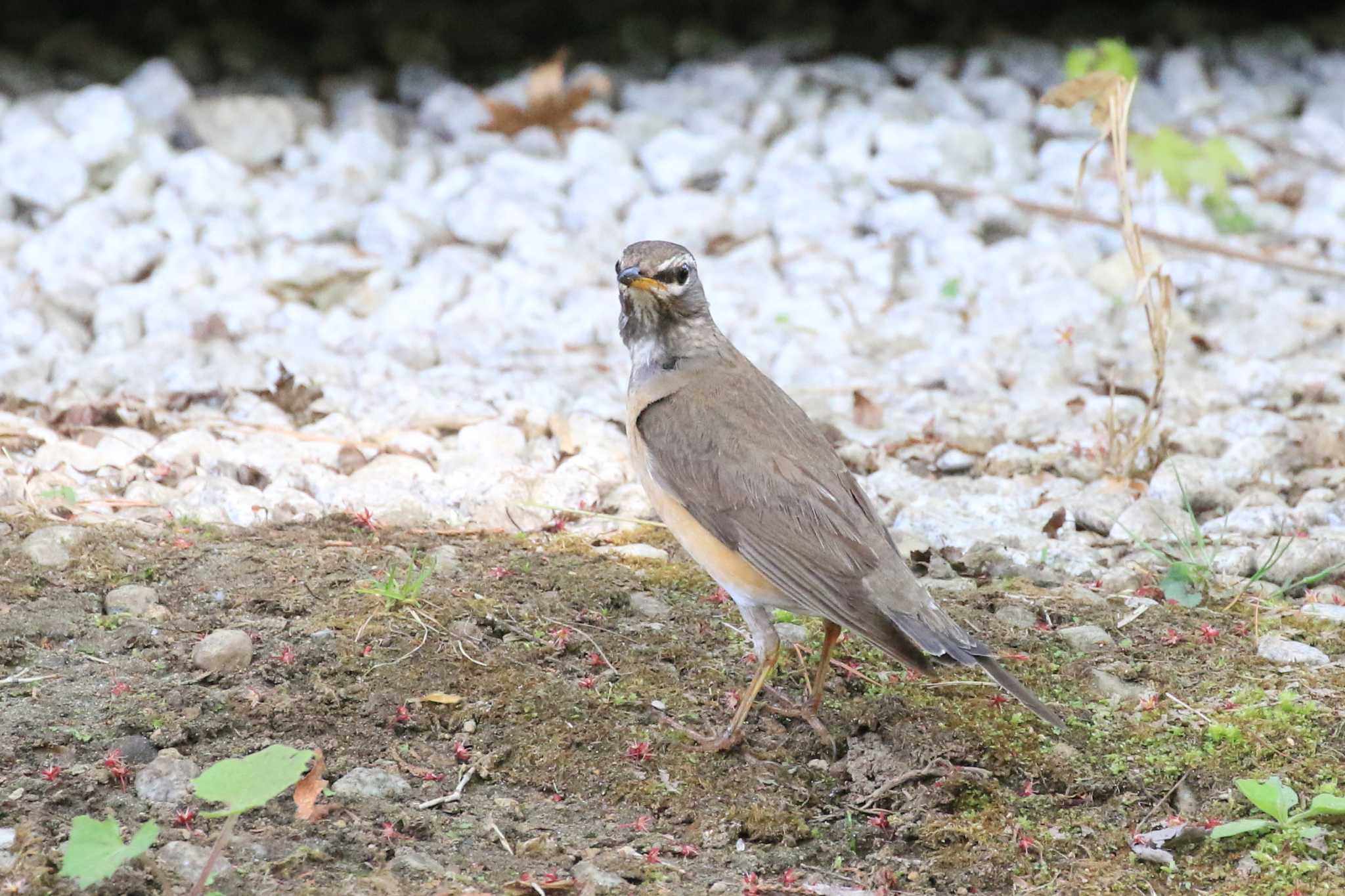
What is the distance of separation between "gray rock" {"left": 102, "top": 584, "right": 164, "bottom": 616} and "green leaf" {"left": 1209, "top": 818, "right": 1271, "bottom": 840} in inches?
118

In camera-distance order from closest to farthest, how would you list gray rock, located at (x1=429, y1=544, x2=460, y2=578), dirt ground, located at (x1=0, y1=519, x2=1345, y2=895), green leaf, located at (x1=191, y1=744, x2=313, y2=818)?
green leaf, located at (x1=191, y1=744, x2=313, y2=818)
dirt ground, located at (x1=0, y1=519, x2=1345, y2=895)
gray rock, located at (x1=429, y1=544, x2=460, y2=578)

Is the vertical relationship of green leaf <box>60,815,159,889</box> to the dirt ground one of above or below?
above

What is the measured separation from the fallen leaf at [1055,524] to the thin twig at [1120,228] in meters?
2.96

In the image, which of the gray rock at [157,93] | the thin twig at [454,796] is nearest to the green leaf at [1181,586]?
the thin twig at [454,796]

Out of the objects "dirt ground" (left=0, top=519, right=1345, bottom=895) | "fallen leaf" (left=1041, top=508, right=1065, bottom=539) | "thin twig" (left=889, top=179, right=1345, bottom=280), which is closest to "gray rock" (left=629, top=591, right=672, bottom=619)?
"dirt ground" (left=0, top=519, right=1345, bottom=895)

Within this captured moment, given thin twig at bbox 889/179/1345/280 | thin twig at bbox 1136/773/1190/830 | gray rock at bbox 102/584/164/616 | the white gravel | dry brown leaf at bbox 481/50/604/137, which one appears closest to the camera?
thin twig at bbox 1136/773/1190/830

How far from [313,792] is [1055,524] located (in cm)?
300

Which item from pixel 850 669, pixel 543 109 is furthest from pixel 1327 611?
pixel 543 109

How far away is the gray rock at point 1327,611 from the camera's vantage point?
16.1 feet

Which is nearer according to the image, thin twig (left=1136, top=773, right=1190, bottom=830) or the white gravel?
thin twig (left=1136, top=773, right=1190, bottom=830)

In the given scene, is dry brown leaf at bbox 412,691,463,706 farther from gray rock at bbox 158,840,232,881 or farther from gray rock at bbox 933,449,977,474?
gray rock at bbox 933,449,977,474

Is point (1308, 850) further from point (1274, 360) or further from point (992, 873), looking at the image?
point (1274, 360)

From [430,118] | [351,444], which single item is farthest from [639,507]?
[430,118]

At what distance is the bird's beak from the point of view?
515 cm
